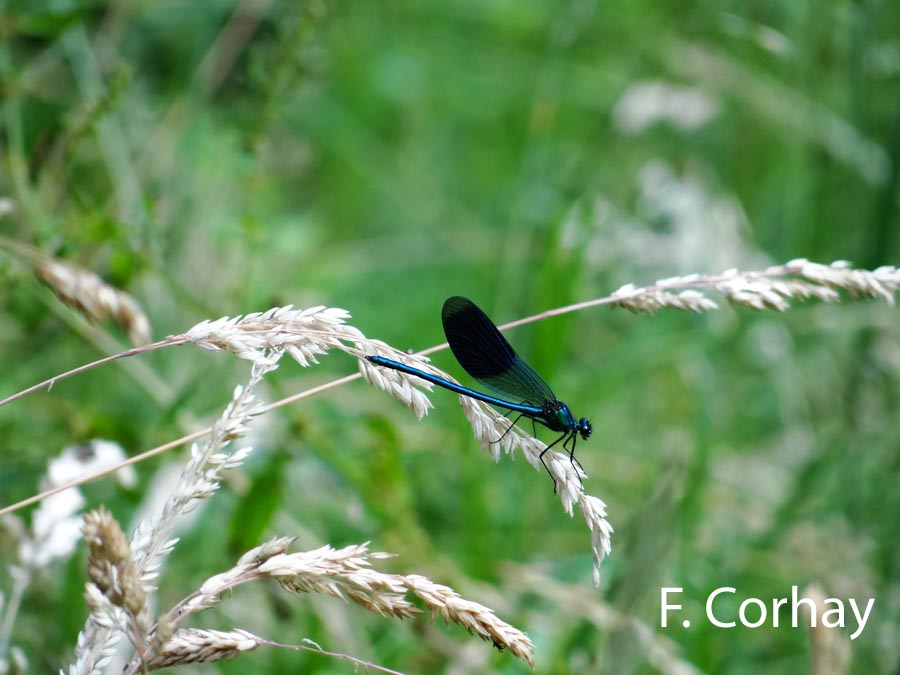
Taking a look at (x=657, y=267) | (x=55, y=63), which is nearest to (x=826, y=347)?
(x=657, y=267)

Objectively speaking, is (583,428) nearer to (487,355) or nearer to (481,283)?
(487,355)

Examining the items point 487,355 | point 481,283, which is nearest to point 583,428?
point 487,355

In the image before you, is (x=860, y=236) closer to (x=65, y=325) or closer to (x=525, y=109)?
(x=525, y=109)

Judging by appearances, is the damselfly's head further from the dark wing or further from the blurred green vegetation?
the blurred green vegetation

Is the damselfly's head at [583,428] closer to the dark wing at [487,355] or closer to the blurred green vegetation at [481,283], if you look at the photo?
the dark wing at [487,355]

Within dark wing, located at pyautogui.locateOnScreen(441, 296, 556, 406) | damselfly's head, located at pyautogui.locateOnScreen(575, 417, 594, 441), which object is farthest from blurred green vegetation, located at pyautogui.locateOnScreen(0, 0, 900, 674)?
dark wing, located at pyautogui.locateOnScreen(441, 296, 556, 406)
